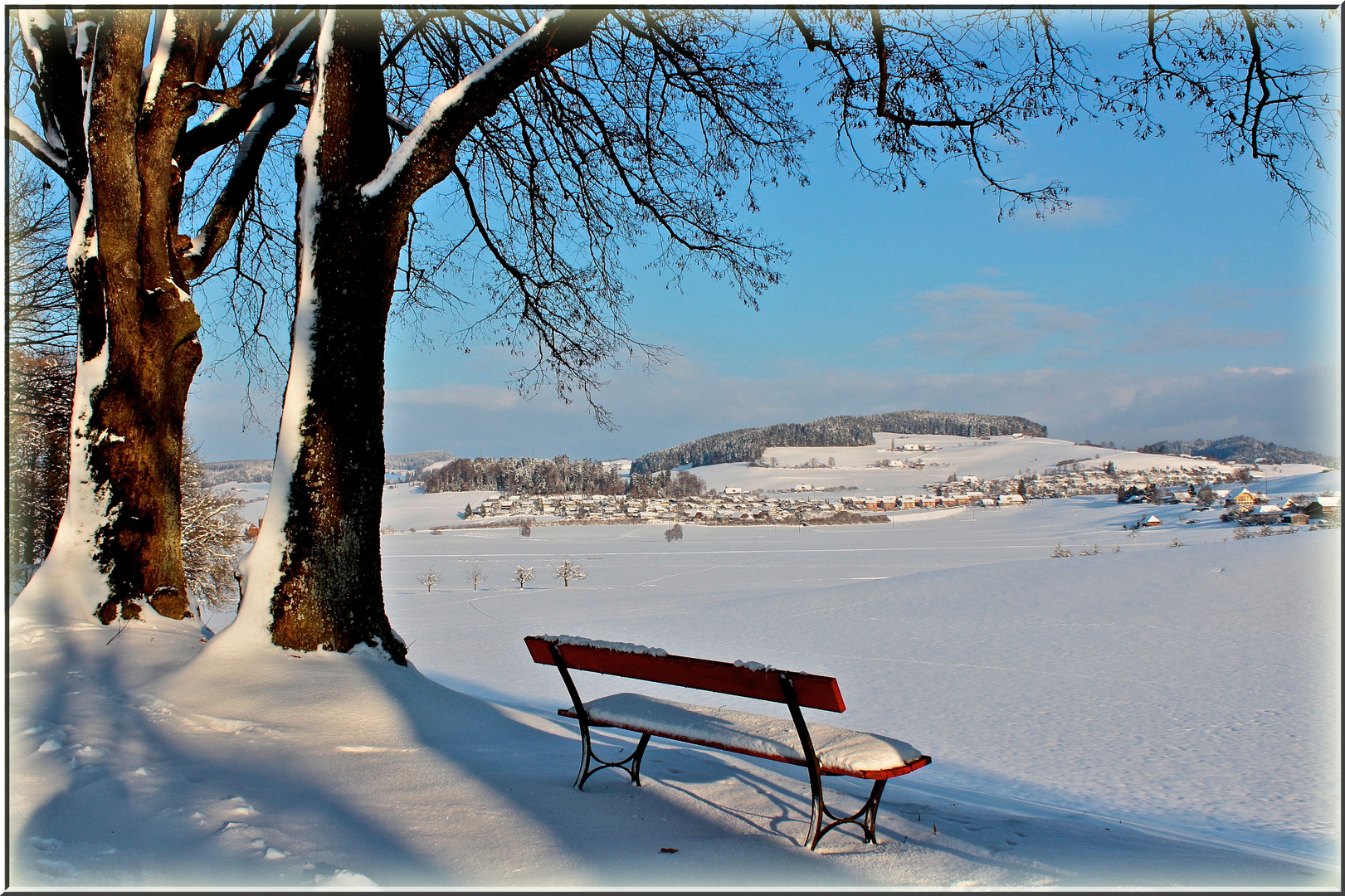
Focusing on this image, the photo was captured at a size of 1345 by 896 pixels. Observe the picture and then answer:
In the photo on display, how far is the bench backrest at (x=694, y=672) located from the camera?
2963mm

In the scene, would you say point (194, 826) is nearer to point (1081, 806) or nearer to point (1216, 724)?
point (1081, 806)

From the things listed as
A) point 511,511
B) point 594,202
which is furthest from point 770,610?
point 511,511

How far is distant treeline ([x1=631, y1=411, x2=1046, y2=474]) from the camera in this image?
139375 mm

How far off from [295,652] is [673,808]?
2721mm

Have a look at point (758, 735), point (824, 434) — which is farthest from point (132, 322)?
point (824, 434)

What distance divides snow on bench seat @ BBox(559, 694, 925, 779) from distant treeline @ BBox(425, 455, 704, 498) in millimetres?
90601

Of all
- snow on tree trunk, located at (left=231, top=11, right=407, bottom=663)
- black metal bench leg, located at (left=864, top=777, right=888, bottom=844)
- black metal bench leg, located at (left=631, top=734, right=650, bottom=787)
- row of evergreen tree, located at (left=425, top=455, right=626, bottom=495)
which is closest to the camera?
black metal bench leg, located at (left=864, top=777, right=888, bottom=844)

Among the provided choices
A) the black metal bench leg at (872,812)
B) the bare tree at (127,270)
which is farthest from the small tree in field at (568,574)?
the black metal bench leg at (872,812)

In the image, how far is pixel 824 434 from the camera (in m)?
145

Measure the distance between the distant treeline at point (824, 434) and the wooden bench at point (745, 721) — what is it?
4898 inches

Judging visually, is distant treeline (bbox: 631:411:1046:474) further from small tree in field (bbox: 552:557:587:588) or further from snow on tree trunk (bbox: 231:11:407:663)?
snow on tree trunk (bbox: 231:11:407:663)

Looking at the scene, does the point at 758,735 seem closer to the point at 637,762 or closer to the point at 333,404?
the point at 637,762

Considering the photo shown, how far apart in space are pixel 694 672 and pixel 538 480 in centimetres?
9259

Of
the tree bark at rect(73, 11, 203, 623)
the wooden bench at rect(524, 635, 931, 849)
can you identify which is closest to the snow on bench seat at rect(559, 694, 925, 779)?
the wooden bench at rect(524, 635, 931, 849)
